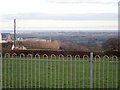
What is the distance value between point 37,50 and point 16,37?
5.15m

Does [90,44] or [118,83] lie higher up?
[90,44]

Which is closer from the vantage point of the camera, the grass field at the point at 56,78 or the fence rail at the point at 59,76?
the fence rail at the point at 59,76

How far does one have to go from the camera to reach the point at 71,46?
54.7ft

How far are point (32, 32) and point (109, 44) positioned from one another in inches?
211

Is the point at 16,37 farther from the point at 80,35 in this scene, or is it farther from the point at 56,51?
the point at 80,35

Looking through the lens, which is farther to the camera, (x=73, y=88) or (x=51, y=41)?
(x=51, y=41)

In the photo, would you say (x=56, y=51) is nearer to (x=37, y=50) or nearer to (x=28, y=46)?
(x=37, y=50)

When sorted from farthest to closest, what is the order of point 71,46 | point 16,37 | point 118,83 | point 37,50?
point 16,37 < point 37,50 < point 71,46 < point 118,83

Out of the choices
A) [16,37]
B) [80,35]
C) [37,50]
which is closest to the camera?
[80,35]

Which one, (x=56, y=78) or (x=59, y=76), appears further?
(x=56, y=78)

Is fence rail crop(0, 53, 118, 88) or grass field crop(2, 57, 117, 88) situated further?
grass field crop(2, 57, 117, 88)

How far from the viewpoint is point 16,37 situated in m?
23.0

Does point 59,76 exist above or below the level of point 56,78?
above

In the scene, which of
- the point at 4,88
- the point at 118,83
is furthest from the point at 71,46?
the point at 4,88
